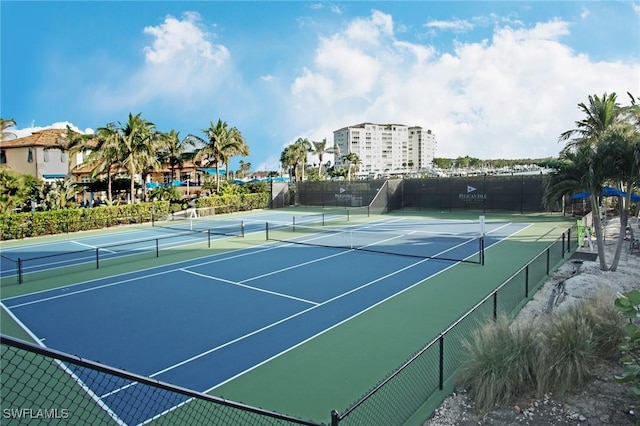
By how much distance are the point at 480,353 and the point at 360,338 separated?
332 centimetres

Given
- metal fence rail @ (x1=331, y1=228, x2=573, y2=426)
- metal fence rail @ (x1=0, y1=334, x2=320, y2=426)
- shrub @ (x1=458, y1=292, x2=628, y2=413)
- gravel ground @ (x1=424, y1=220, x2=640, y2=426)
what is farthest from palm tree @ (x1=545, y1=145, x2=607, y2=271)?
metal fence rail @ (x1=0, y1=334, x2=320, y2=426)

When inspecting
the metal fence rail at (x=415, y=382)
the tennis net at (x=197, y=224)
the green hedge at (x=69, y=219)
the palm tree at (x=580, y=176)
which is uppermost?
the palm tree at (x=580, y=176)

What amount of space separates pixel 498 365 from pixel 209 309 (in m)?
7.68

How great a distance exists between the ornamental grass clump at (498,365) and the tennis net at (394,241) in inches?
386

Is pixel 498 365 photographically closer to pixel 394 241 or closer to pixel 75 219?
pixel 394 241

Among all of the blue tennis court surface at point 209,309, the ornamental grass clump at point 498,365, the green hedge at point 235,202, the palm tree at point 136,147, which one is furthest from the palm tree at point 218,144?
the ornamental grass clump at point 498,365

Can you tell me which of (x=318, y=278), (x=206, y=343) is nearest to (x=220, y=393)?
(x=206, y=343)

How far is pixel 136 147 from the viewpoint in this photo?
34.9 m

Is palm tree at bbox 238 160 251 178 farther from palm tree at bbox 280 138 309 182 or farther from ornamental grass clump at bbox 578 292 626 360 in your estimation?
ornamental grass clump at bbox 578 292 626 360

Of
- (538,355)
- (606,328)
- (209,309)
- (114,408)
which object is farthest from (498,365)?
(209,309)

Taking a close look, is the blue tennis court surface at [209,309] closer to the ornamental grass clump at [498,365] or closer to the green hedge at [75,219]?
the ornamental grass clump at [498,365]

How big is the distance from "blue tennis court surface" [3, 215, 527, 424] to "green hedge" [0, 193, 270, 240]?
14.8 m

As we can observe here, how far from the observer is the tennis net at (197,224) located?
90.1 ft

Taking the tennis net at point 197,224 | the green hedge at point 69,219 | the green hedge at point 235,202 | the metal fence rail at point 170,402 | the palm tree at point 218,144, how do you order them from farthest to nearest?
the palm tree at point 218,144, the green hedge at point 235,202, the tennis net at point 197,224, the green hedge at point 69,219, the metal fence rail at point 170,402
